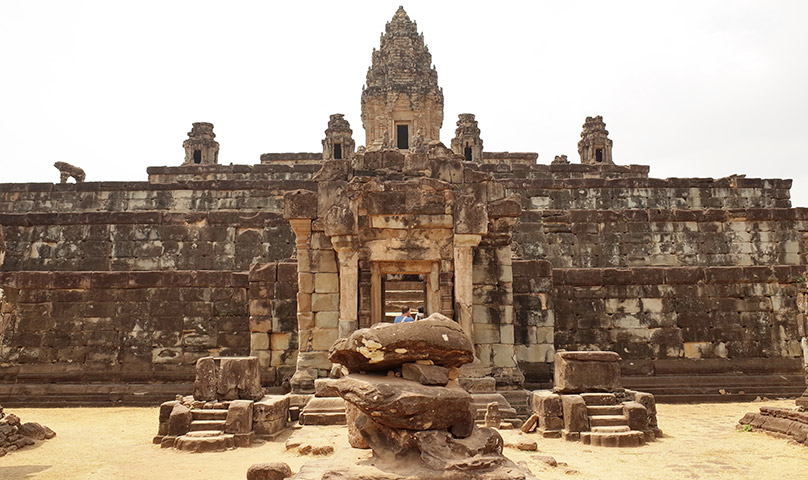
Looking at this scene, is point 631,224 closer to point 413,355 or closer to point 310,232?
point 310,232

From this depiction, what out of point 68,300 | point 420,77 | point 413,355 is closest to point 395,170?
point 413,355

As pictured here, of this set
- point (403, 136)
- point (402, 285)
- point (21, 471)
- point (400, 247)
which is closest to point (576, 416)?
point (400, 247)

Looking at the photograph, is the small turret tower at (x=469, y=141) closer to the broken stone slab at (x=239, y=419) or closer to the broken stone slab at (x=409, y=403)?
the broken stone slab at (x=239, y=419)

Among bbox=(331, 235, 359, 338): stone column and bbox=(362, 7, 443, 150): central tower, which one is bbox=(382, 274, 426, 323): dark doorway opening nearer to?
bbox=(331, 235, 359, 338): stone column

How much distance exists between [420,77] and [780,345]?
2552 centimetres

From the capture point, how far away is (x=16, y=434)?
31.0 ft

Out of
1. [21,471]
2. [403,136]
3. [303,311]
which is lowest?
[21,471]

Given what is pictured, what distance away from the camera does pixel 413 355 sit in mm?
6277

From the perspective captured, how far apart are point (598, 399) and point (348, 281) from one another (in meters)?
4.89

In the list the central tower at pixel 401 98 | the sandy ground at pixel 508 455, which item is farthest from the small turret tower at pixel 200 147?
the sandy ground at pixel 508 455

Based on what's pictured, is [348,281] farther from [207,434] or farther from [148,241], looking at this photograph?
[148,241]

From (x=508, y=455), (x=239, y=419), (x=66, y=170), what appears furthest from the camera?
(x=66, y=170)

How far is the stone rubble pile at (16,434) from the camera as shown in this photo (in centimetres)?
917

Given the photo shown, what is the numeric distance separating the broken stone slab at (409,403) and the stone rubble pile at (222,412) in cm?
412
